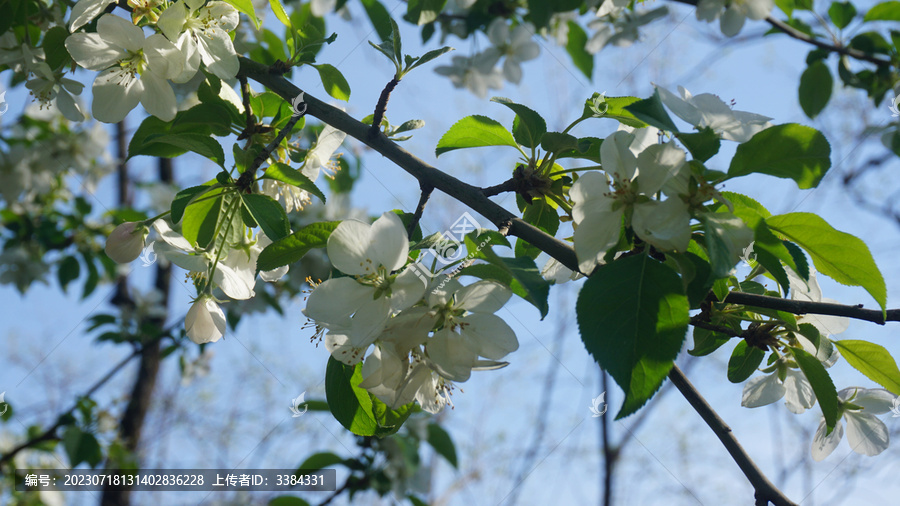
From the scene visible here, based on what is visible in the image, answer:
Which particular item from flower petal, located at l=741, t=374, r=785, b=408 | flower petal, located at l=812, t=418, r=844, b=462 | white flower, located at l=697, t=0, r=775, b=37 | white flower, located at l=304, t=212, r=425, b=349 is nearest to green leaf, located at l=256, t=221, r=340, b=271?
white flower, located at l=304, t=212, r=425, b=349

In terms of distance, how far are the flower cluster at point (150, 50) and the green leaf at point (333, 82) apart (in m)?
0.18

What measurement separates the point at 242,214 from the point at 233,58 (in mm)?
263

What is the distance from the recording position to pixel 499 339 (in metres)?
0.82

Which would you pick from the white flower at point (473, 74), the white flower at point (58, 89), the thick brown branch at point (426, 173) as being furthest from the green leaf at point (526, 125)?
the white flower at point (473, 74)

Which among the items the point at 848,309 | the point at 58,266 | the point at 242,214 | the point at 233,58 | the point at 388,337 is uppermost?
the point at 58,266

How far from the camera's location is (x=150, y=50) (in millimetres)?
990

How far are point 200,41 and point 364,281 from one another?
52 cm

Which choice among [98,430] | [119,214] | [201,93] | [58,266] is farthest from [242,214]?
[98,430]

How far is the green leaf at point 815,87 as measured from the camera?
2156 millimetres

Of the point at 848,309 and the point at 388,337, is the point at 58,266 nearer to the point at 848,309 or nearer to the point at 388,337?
the point at 388,337

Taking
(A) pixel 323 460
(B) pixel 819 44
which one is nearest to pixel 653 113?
(B) pixel 819 44

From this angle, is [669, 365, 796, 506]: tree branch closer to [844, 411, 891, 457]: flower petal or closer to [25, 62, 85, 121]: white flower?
[844, 411, 891, 457]: flower petal

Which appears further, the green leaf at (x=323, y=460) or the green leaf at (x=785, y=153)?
the green leaf at (x=323, y=460)

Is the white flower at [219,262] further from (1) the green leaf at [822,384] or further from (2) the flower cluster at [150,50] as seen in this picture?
(1) the green leaf at [822,384]
